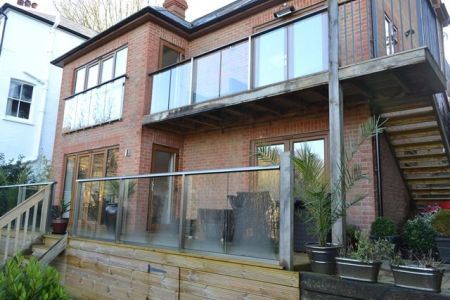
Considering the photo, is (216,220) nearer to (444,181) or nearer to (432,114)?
(432,114)

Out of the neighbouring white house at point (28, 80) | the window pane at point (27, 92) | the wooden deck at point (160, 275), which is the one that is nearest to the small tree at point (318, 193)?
the wooden deck at point (160, 275)

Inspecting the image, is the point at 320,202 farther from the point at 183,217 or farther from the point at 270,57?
the point at 270,57

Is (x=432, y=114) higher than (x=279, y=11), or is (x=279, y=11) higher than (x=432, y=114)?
(x=279, y=11)

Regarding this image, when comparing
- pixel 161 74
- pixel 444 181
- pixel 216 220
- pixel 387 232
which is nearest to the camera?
pixel 216 220

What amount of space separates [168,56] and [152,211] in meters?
5.34

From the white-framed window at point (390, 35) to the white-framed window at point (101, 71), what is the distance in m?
6.37

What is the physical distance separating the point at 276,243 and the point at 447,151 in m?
4.51

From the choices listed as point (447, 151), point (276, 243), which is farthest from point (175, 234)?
point (447, 151)

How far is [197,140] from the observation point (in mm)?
9211

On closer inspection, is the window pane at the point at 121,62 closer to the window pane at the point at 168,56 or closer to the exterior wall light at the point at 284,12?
the window pane at the point at 168,56

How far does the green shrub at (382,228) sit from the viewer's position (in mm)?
5609

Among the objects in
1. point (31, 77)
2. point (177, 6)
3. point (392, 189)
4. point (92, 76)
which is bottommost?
point (392, 189)

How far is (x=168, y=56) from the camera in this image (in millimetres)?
9758

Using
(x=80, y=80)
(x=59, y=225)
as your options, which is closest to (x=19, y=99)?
(x=80, y=80)
